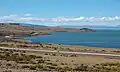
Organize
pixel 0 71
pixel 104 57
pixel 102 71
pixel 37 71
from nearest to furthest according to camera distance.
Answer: pixel 0 71 → pixel 37 71 → pixel 102 71 → pixel 104 57

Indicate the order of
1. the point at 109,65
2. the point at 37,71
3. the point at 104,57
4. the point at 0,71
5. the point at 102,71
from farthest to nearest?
the point at 104,57 → the point at 109,65 → the point at 102,71 → the point at 37,71 → the point at 0,71

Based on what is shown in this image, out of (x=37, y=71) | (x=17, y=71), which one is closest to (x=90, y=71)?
(x=37, y=71)

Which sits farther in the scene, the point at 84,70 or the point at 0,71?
the point at 84,70

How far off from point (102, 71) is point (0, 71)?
1159 centimetres

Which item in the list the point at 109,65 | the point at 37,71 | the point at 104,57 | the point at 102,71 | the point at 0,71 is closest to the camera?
the point at 0,71

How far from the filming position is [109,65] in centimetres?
3900

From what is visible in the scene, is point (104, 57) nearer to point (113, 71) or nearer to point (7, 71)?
point (113, 71)

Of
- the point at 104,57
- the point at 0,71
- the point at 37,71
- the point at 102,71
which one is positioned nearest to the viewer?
the point at 0,71

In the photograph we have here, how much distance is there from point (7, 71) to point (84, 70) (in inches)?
365

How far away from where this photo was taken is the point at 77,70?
32406 mm

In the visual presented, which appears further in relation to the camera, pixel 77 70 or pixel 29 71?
pixel 77 70

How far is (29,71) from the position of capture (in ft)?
A: 96.9

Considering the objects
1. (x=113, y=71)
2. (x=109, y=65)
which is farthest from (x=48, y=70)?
(x=109, y=65)

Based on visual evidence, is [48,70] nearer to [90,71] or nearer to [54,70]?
[54,70]
